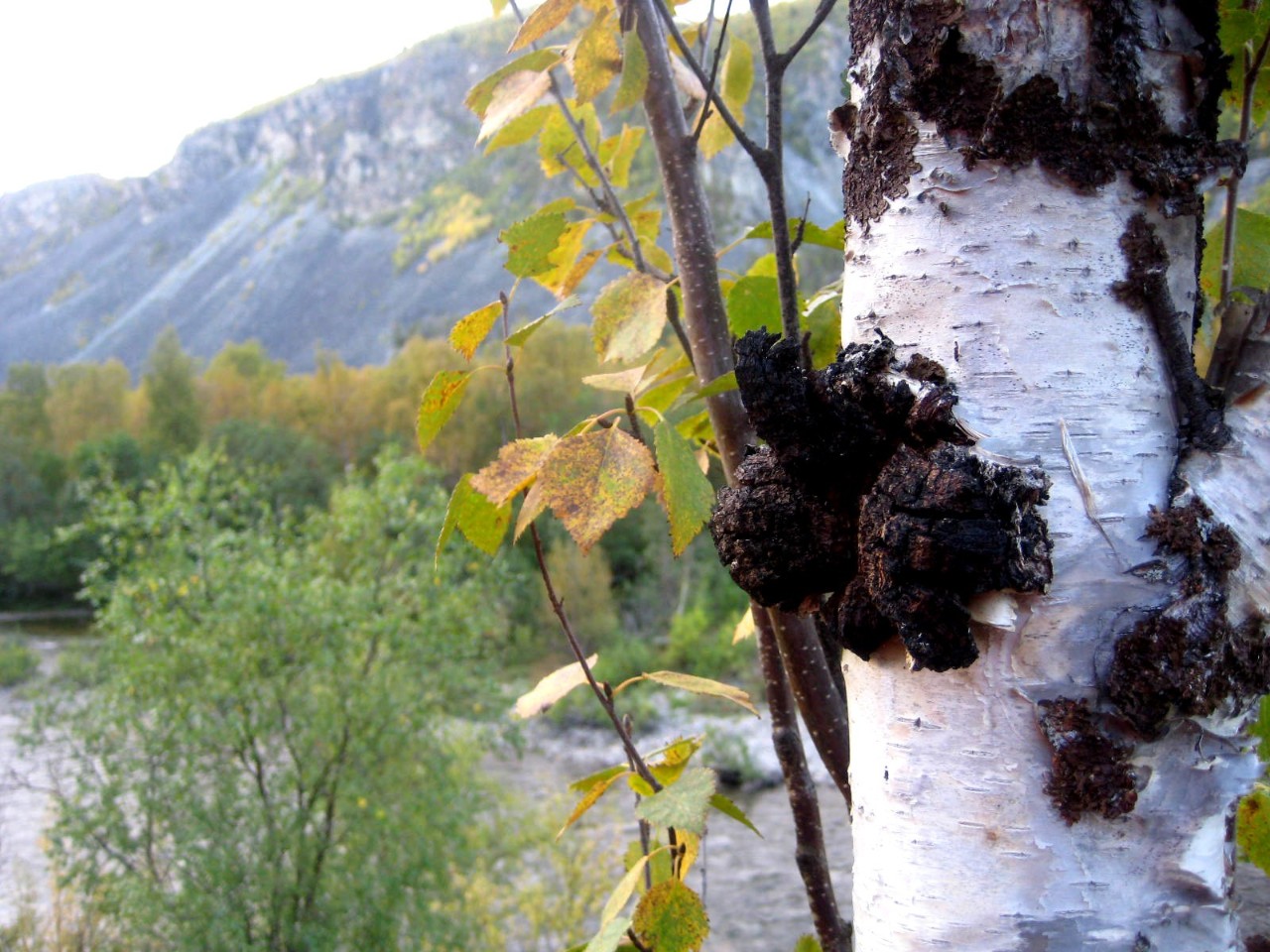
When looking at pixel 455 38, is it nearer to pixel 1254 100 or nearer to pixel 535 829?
pixel 535 829

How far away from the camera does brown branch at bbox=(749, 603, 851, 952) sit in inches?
17.8

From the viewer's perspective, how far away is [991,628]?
0.27 meters

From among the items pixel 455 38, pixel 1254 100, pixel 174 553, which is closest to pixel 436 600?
pixel 174 553

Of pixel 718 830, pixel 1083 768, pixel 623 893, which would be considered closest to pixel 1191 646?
pixel 1083 768

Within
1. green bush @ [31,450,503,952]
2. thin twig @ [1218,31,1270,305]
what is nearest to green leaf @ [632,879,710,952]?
thin twig @ [1218,31,1270,305]

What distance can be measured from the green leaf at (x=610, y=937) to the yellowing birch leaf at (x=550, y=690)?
0.10 m

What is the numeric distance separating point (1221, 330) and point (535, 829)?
3.93 meters

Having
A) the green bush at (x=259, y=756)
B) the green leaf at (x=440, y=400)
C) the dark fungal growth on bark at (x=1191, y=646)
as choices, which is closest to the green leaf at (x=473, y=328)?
the green leaf at (x=440, y=400)

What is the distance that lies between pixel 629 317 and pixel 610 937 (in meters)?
0.29

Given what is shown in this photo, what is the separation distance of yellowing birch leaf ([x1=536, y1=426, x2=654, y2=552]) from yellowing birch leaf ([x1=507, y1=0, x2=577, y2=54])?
0.22 meters

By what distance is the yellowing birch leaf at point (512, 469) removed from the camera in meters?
0.41

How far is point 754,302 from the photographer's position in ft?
1.46

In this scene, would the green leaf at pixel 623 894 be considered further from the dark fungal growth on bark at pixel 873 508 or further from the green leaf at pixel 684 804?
the dark fungal growth on bark at pixel 873 508

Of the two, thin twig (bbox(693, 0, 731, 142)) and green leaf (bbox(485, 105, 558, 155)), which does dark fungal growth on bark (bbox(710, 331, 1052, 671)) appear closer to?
thin twig (bbox(693, 0, 731, 142))
